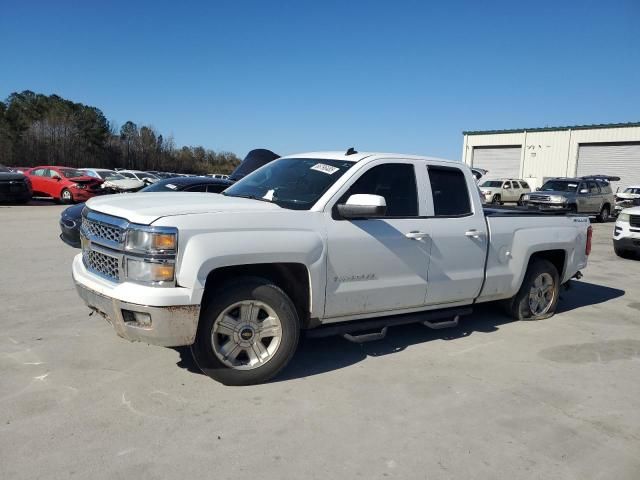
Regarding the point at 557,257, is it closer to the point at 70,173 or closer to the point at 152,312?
the point at 152,312

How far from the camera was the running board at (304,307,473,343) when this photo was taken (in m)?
4.35

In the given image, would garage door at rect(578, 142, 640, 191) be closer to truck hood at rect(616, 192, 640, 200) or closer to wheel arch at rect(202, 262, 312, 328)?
truck hood at rect(616, 192, 640, 200)

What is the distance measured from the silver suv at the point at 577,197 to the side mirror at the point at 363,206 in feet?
61.8

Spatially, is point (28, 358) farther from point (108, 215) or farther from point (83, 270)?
point (108, 215)

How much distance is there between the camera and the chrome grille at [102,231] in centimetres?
373

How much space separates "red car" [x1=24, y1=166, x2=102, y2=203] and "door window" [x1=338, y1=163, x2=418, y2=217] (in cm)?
2033

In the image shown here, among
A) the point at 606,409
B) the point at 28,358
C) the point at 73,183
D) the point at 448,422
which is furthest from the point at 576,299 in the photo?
the point at 73,183

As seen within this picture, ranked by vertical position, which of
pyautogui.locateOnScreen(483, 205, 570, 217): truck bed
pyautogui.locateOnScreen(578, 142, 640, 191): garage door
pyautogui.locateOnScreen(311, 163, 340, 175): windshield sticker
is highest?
pyautogui.locateOnScreen(578, 142, 640, 191): garage door

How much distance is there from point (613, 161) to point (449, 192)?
38.8 meters

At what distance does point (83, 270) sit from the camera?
416 cm

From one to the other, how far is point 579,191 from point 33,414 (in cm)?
2296

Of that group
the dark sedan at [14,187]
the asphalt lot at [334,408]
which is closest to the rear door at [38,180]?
the dark sedan at [14,187]

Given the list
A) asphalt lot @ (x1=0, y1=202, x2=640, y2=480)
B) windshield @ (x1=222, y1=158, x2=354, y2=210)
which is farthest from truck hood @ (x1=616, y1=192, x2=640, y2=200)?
windshield @ (x1=222, y1=158, x2=354, y2=210)

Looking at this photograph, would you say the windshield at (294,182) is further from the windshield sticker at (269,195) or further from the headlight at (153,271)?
the headlight at (153,271)
